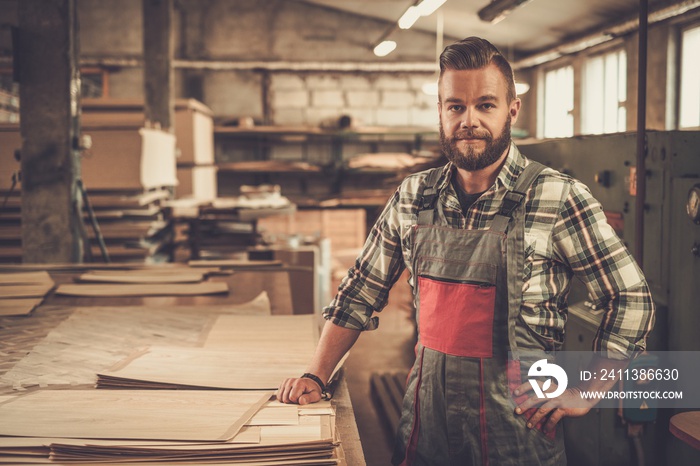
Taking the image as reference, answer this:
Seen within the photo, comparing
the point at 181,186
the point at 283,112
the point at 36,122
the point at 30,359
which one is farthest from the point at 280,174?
the point at 30,359

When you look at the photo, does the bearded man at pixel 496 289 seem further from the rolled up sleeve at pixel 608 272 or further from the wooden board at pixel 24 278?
the wooden board at pixel 24 278

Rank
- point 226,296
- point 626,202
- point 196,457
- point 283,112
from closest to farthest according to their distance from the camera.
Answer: point 196,457, point 226,296, point 626,202, point 283,112

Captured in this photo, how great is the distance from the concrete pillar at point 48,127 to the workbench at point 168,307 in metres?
0.75

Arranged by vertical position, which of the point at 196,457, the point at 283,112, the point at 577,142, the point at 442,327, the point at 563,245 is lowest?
the point at 196,457

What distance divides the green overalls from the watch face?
51.3 inches

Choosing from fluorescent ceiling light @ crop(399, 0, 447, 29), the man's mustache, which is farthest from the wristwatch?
fluorescent ceiling light @ crop(399, 0, 447, 29)

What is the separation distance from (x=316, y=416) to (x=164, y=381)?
0.42 metres

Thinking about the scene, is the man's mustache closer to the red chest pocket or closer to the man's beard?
the man's beard

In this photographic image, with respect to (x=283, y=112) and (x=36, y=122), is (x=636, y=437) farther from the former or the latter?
(x=283, y=112)

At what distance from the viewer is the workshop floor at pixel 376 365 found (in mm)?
4096

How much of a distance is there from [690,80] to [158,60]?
582 cm

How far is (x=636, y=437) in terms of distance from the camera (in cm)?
262

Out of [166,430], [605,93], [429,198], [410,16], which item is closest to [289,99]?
[605,93]

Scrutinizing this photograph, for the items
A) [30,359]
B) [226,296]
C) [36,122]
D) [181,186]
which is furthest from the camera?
[181,186]
